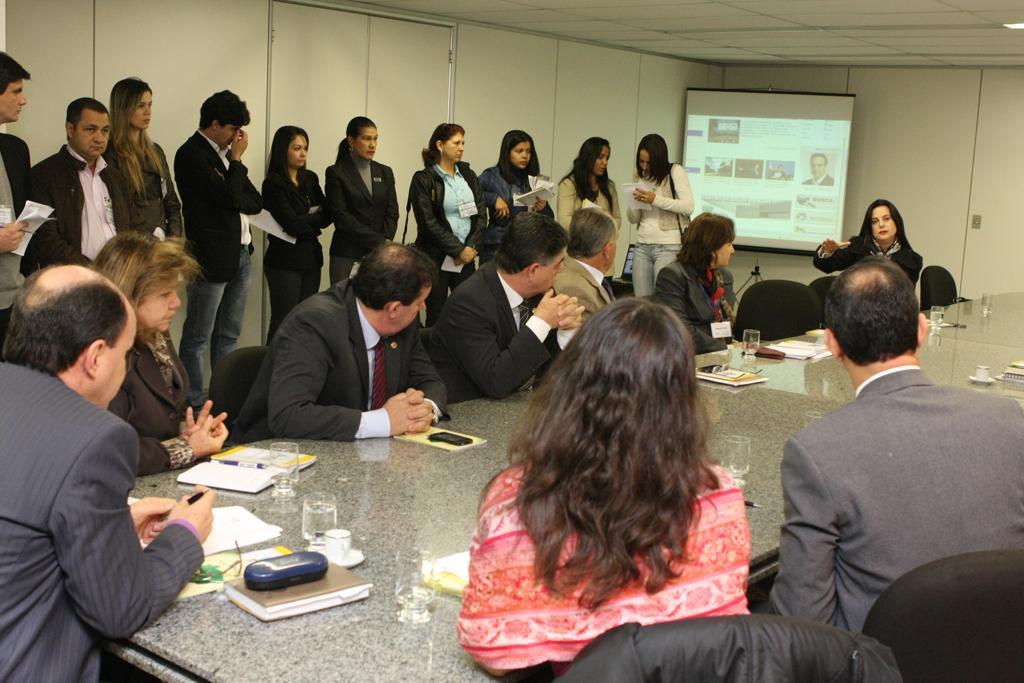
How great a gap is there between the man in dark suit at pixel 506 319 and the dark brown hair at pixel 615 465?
80.0 inches

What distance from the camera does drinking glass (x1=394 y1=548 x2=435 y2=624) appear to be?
1.94 metres

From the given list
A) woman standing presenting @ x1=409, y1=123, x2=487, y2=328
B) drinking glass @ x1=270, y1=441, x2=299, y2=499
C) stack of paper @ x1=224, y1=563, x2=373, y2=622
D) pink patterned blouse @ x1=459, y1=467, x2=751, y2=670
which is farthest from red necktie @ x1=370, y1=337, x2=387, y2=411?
woman standing presenting @ x1=409, y1=123, x2=487, y2=328

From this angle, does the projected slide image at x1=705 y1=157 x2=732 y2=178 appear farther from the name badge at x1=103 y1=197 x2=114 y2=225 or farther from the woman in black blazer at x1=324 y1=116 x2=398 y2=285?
the name badge at x1=103 y1=197 x2=114 y2=225

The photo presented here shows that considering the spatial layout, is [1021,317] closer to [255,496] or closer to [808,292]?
[808,292]

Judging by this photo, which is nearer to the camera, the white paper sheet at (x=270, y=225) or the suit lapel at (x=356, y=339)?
the suit lapel at (x=356, y=339)

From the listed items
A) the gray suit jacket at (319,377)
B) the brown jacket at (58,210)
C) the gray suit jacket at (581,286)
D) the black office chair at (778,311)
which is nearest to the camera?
the gray suit jacket at (319,377)

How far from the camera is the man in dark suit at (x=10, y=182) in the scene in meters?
4.17

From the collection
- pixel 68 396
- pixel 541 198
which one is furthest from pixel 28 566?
pixel 541 198

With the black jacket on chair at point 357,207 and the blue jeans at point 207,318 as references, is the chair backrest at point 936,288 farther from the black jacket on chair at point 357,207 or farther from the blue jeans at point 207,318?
the blue jeans at point 207,318

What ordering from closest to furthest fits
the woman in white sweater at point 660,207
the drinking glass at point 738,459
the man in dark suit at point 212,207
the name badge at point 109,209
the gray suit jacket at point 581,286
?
1. the drinking glass at point 738,459
2. the gray suit jacket at point 581,286
3. the name badge at point 109,209
4. the man in dark suit at point 212,207
5. the woman in white sweater at point 660,207

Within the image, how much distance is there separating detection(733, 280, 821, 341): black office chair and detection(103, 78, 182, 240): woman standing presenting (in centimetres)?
320

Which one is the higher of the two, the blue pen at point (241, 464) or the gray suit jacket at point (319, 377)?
the gray suit jacket at point (319, 377)

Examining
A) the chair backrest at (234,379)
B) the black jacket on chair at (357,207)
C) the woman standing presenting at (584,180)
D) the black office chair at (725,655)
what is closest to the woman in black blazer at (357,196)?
the black jacket on chair at (357,207)

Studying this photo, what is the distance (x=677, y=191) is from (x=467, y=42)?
1.93 meters
